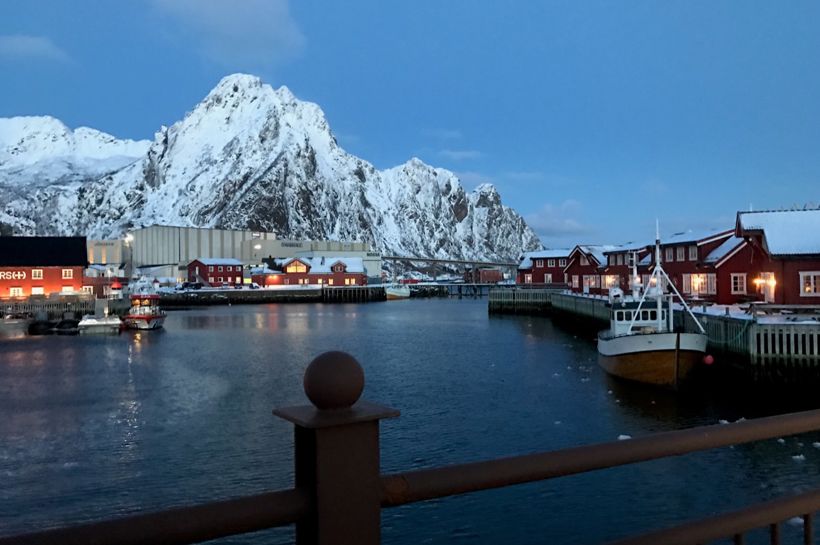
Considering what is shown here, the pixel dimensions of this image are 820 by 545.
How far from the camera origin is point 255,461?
21.2 m

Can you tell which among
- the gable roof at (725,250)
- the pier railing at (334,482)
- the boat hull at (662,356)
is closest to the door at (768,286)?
the gable roof at (725,250)

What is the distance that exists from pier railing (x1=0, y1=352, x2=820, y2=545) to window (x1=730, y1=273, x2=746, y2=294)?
181ft

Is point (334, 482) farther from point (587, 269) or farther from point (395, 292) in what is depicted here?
point (395, 292)

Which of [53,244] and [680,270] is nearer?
[680,270]

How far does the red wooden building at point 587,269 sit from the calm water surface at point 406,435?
1513 inches

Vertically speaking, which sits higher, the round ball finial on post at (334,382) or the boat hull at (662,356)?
the round ball finial on post at (334,382)

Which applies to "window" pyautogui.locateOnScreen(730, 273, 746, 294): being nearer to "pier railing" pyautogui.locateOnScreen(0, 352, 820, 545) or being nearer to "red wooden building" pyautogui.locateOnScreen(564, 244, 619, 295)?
"red wooden building" pyautogui.locateOnScreen(564, 244, 619, 295)

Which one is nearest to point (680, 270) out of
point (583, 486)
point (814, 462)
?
point (814, 462)

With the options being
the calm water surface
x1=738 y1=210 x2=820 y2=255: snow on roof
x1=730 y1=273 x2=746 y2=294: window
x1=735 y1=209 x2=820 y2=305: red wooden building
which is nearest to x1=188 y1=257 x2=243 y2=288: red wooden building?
the calm water surface

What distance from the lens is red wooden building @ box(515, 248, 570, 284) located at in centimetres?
10819

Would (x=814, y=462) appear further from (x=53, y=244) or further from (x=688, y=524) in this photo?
(x=53, y=244)

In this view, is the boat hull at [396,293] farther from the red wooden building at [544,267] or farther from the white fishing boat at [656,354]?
the white fishing boat at [656,354]

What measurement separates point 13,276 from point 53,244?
661 centimetres

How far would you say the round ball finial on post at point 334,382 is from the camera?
8.42ft
